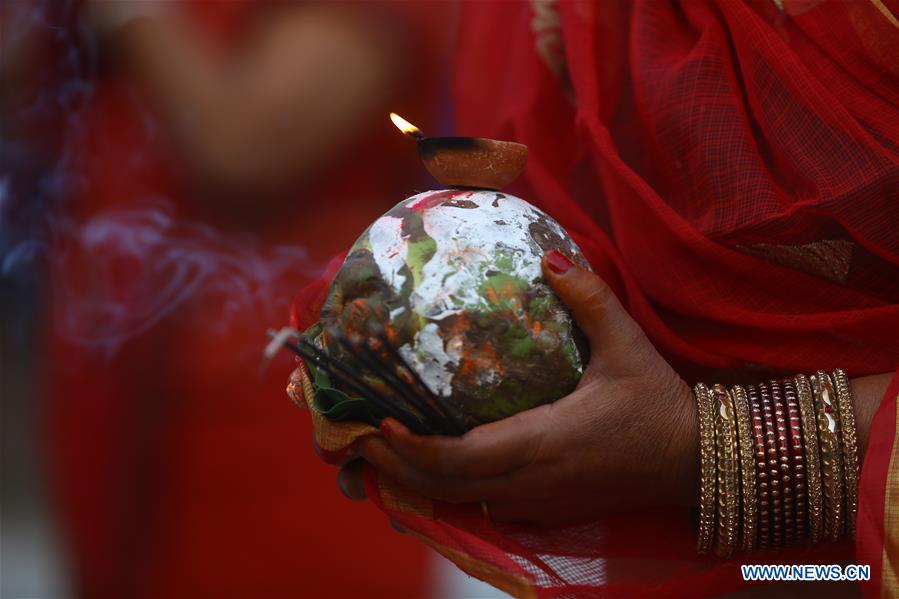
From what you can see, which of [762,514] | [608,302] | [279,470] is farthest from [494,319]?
[279,470]

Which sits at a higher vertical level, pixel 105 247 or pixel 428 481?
pixel 105 247

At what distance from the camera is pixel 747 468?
837 mm

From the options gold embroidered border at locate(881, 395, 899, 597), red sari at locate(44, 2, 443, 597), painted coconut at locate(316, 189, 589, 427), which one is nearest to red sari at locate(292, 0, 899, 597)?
gold embroidered border at locate(881, 395, 899, 597)

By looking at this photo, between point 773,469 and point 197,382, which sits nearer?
point 773,469

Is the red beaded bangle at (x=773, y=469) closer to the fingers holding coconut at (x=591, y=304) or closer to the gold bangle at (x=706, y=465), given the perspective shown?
the gold bangle at (x=706, y=465)

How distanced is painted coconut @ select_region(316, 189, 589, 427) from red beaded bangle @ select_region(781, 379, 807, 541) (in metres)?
0.23

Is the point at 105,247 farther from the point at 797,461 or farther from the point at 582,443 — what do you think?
the point at 797,461

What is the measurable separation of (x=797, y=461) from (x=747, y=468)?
5cm

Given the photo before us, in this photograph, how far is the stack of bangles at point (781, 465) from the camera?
0.83 metres

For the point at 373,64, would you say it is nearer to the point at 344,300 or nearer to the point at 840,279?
the point at 344,300

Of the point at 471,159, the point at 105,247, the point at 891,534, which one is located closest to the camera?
the point at 891,534

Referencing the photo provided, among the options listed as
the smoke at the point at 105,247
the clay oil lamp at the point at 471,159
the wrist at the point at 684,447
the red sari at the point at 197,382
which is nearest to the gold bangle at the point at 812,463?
the wrist at the point at 684,447

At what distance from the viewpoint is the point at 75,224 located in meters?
1.83

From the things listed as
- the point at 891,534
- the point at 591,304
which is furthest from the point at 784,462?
the point at 591,304
